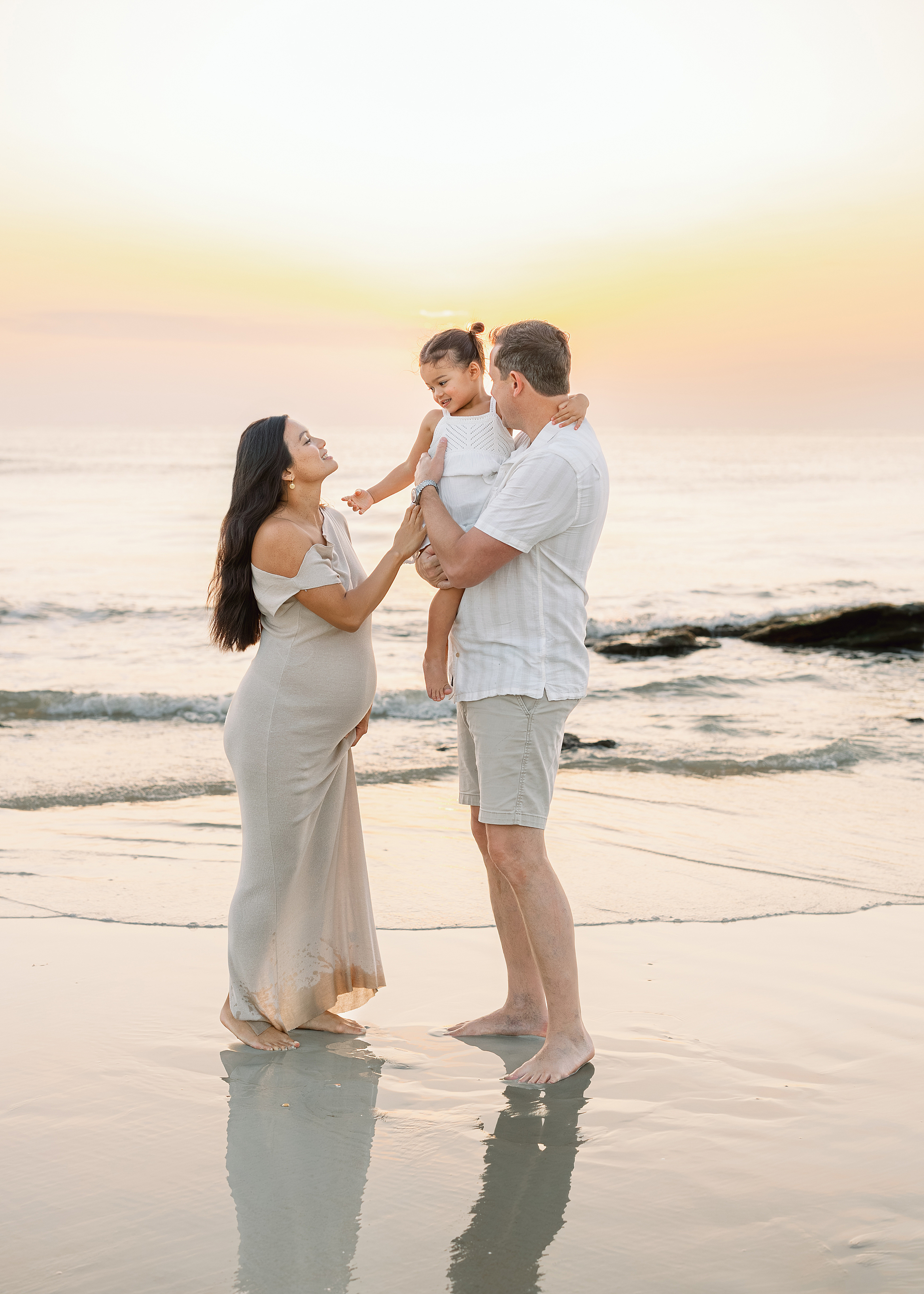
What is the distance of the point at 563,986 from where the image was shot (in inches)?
129

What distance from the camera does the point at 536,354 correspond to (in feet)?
10.6

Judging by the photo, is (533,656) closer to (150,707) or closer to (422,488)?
(422,488)

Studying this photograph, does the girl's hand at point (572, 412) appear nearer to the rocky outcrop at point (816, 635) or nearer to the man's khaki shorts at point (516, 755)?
the man's khaki shorts at point (516, 755)

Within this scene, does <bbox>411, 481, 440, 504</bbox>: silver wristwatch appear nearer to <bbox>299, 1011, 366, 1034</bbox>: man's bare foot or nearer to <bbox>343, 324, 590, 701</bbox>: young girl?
<bbox>343, 324, 590, 701</bbox>: young girl

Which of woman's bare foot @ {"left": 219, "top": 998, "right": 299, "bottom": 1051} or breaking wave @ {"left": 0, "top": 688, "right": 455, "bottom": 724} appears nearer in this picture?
woman's bare foot @ {"left": 219, "top": 998, "right": 299, "bottom": 1051}

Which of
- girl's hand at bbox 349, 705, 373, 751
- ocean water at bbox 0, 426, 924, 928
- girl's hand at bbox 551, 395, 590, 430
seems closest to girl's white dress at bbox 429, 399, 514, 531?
girl's hand at bbox 551, 395, 590, 430

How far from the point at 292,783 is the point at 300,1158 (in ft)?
3.69

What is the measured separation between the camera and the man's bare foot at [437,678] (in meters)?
3.40

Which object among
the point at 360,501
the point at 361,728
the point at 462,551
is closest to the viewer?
the point at 462,551

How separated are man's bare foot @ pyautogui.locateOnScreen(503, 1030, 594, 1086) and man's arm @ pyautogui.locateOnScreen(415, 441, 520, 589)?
55.5 inches

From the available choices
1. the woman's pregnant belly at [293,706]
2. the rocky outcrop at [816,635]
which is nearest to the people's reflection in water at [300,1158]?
the woman's pregnant belly at [293,706]

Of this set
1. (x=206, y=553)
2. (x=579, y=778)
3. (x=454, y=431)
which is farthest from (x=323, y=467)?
(x=206, y=553)

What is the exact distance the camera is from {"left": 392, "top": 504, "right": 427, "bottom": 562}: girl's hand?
3332 mm

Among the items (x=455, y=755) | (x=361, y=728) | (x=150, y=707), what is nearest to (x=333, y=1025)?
(x=361, y=728)
